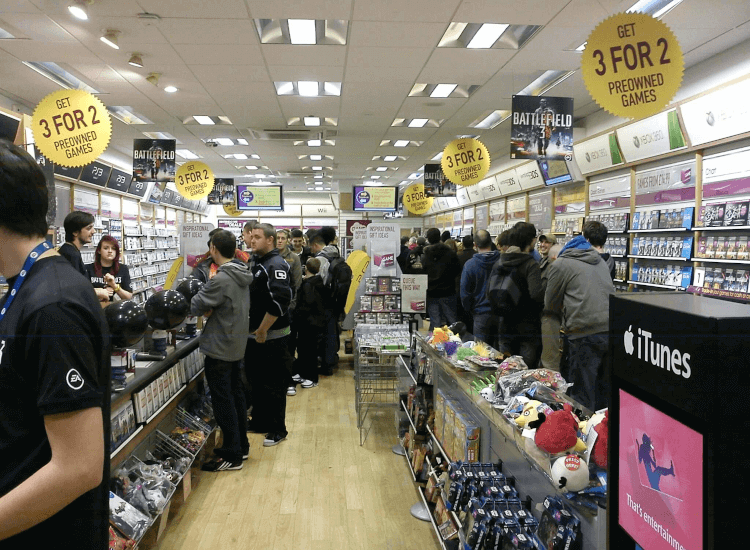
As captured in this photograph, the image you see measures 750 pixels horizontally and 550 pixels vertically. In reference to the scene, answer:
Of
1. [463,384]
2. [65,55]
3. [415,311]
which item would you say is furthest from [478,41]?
[65,55]

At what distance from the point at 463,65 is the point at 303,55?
1.82m

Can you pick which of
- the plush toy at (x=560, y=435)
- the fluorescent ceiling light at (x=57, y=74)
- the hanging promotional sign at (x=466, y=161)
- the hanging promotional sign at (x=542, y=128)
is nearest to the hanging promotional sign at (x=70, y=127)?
the fluorescent ceiling light at (x=57, y=74)

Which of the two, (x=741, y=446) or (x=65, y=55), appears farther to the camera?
(x=65, y=55)

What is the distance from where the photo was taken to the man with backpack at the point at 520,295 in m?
4.41

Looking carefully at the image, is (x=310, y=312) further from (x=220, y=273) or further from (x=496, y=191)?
(x=496, y=191)

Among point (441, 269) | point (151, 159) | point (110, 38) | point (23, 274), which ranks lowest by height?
point (441, 269)

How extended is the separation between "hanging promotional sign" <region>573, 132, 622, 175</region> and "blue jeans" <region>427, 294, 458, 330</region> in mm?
2904

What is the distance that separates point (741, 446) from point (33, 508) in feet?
4.07

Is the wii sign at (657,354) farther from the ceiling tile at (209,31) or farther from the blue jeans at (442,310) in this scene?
the blue jeans at (442,310)

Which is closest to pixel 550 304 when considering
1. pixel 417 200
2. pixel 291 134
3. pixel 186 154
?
pixel 291 134

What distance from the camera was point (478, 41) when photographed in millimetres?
5289

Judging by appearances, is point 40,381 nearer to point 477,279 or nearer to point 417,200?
point 477,279

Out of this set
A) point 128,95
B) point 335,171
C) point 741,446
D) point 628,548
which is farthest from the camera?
point 335,171

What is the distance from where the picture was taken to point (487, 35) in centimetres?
518
